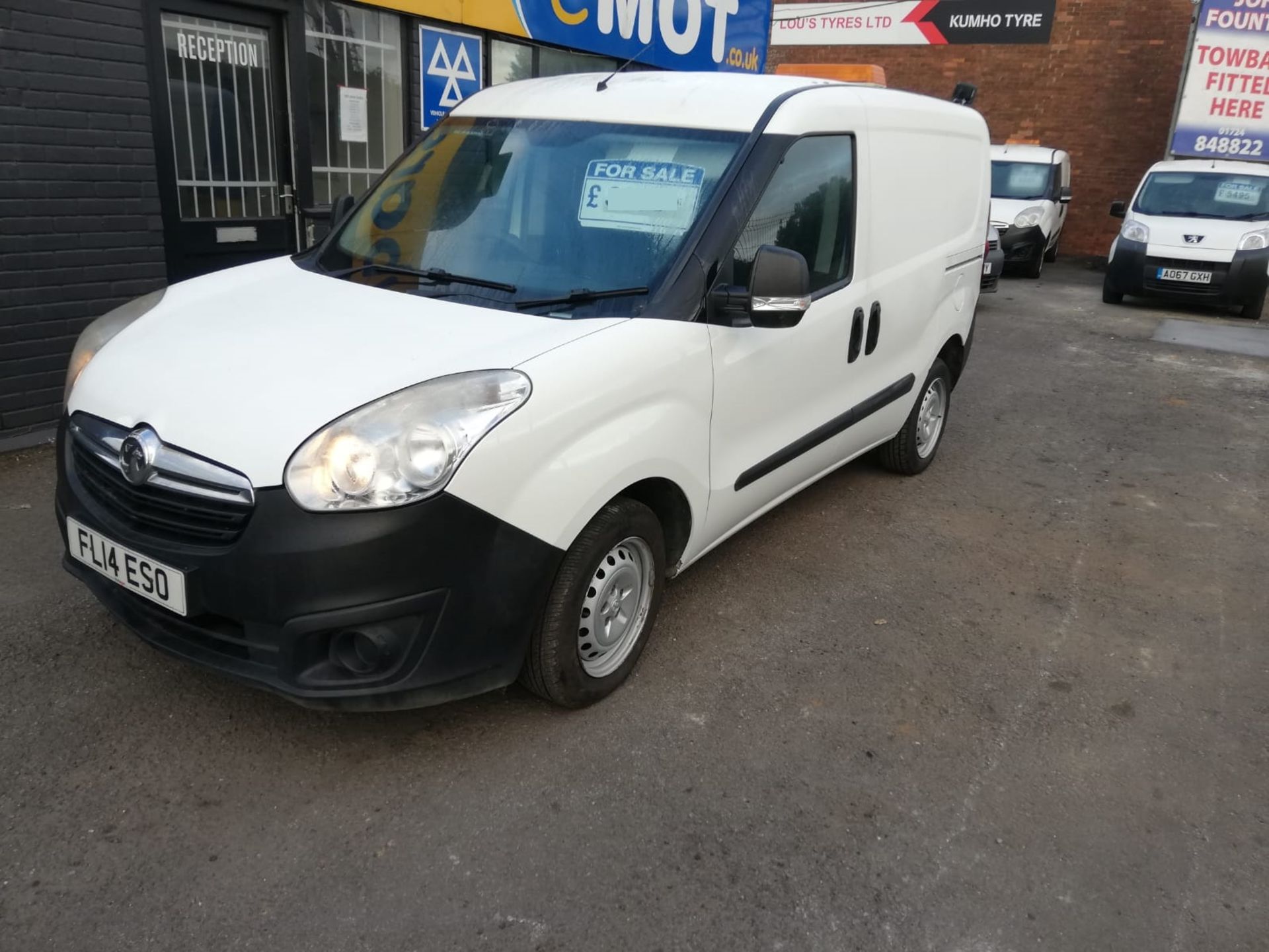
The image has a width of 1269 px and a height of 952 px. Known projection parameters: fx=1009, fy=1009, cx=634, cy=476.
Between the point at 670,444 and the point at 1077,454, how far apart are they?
417 cm

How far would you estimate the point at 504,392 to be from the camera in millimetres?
2660

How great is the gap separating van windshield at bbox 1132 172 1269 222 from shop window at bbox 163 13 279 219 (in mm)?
10618

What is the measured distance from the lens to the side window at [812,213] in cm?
351

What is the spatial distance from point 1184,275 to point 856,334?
377 inches

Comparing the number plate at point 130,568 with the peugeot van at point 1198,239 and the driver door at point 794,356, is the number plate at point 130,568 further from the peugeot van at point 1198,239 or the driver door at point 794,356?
the peugeot van at point 1198,239

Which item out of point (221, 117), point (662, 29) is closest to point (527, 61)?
point (662, 29)

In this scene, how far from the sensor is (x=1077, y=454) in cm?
634

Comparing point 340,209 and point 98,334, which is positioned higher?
point 340,209

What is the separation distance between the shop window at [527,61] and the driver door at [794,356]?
4.38 metres

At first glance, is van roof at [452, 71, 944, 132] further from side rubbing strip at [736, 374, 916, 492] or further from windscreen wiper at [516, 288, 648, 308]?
side rubbing strip at [736, 374, 916, 492]

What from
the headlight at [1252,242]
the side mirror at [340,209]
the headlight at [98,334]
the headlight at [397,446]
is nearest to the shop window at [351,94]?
the side mirror at [340,209]

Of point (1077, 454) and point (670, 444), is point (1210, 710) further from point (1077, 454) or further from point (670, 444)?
point (1077, 454)

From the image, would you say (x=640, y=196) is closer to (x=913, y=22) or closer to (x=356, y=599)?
(x=356, y=599)

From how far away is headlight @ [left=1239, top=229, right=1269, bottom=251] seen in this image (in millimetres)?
11555
